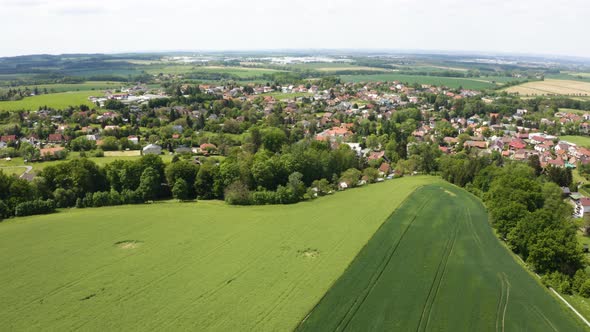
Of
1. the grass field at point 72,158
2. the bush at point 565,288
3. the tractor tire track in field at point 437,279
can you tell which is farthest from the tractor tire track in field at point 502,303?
the grass field at point 72,158

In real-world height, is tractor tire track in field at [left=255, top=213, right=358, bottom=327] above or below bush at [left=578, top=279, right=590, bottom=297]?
above

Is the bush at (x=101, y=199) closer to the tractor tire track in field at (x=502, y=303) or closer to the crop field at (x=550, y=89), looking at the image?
the tractor tire track in field at (x=502, y=303)

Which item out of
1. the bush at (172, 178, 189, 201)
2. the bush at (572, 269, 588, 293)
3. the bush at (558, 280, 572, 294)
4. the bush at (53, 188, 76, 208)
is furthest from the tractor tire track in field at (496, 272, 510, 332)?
the bush at (53, 188, 76, 208)

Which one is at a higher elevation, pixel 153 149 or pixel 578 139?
pixel 578 139

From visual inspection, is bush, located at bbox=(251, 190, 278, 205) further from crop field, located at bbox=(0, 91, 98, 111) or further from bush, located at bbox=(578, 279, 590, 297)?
crop field, located at bbox=(0, 91, 98, 111)

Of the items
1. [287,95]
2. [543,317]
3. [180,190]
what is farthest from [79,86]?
[543,317]

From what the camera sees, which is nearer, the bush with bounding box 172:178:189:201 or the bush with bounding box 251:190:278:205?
the bush with bounding box 251:190:278:205

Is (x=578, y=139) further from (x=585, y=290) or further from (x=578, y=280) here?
(x=585, y=290)
